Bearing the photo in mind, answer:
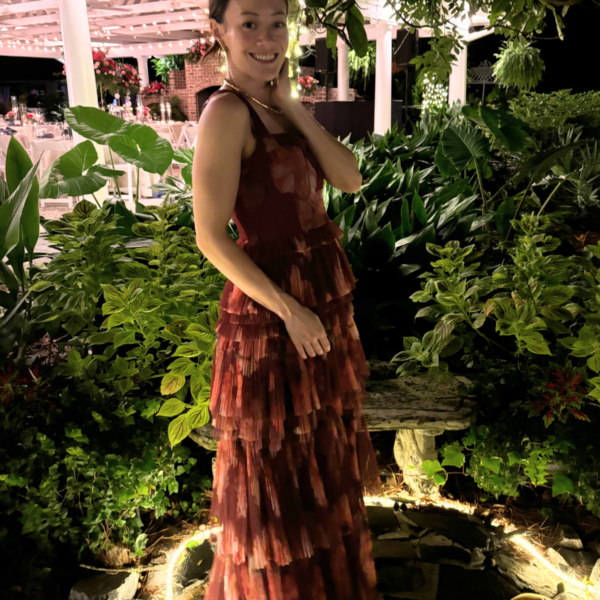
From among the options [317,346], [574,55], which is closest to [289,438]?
[317,346]

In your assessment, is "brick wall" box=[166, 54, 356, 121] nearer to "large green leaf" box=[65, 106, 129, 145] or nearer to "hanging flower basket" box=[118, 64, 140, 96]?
"hanging flower basket" box=[118, 64, 140, 96]

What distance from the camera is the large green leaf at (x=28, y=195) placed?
1.84 m

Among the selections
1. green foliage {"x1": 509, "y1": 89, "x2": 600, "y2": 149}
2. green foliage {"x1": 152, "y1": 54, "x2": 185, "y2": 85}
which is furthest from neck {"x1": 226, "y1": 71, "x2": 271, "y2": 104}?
green foliage {"x1": 152, "y1": 54, "x2": 185, "y2": 85}

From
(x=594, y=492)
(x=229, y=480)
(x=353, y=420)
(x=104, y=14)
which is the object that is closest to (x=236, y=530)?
(x=229, y=480)

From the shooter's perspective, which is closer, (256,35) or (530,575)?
(256,35)

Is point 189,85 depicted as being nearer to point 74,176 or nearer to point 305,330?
point 74,176

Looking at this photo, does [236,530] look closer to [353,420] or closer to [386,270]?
[353,420]

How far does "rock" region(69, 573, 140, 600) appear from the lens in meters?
1.53

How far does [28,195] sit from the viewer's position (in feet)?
5.88

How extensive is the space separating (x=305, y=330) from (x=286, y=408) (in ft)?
0.57

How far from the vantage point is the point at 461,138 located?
2619mm

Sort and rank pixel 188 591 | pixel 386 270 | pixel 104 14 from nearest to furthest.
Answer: pixel 188 591, pixel 386 270, pixel 104 14

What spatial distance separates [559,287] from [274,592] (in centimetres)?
108

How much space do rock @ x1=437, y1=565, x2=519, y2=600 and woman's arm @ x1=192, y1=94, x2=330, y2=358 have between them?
986 mm
